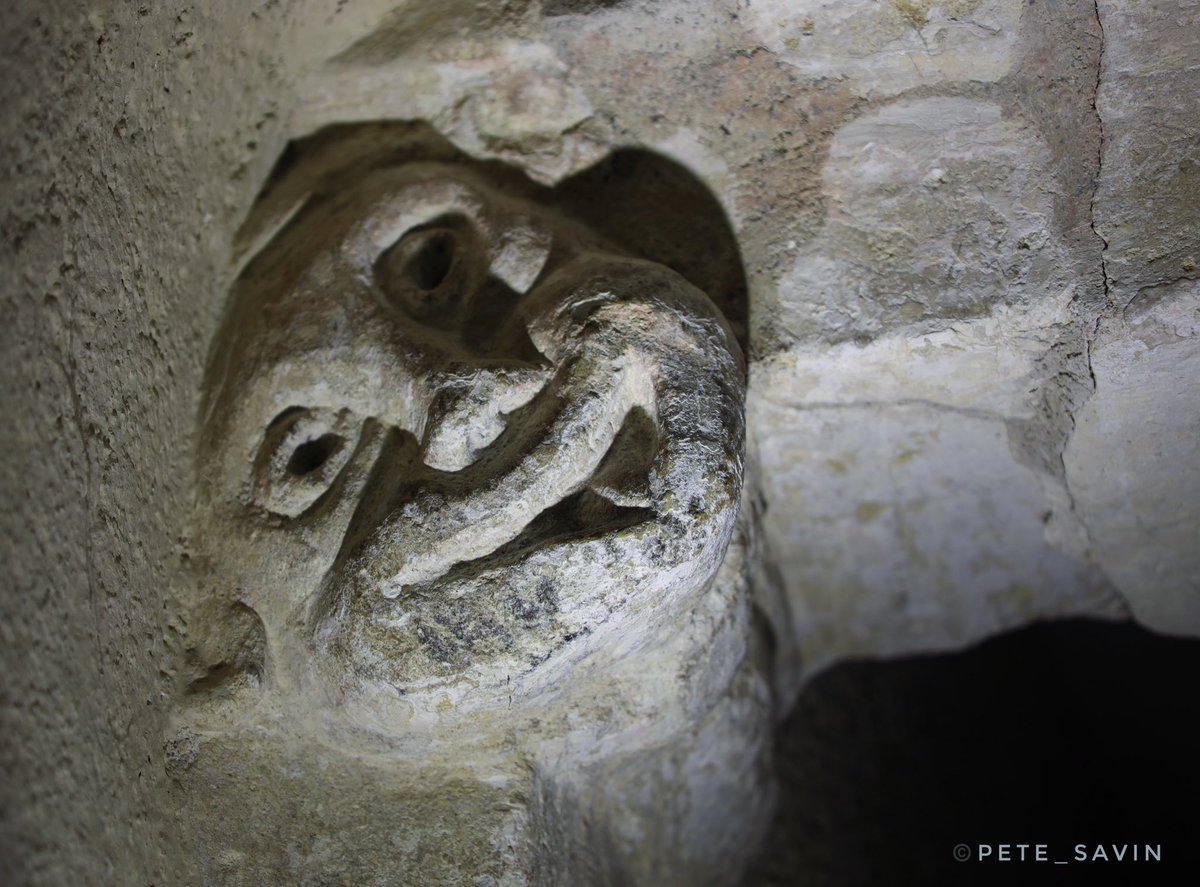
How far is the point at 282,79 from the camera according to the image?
47.9 inches

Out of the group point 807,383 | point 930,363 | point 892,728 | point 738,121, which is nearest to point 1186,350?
point 930,363

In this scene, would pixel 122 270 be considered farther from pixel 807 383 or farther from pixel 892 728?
pixel 892 728

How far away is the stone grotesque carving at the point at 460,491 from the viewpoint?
37.1 inches

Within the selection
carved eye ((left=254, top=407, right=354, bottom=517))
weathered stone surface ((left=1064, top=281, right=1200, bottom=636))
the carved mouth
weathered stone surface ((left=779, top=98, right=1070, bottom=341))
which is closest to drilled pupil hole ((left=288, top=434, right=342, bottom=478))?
carved eye ((left=254, top=407, right=354, bottom=517))

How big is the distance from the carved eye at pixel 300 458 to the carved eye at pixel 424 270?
0.43 ft

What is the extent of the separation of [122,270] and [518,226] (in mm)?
379

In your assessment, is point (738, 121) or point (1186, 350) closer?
point (1186, 350)

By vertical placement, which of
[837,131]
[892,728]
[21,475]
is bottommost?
[21,475]

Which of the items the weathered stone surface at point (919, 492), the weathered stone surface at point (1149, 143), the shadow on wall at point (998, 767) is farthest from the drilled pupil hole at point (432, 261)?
the shadow on wall at point (998, 767)

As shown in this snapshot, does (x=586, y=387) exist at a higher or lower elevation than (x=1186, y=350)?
lower

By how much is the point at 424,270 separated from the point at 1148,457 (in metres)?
0.81

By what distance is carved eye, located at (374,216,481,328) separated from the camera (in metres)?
1.08

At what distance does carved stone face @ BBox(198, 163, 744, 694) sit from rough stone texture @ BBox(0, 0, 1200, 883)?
0.12 meters

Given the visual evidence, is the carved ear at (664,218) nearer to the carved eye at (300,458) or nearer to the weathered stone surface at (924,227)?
the weathered stone surface at (924,227)
